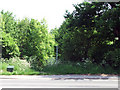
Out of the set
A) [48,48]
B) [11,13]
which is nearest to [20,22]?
[11,13]

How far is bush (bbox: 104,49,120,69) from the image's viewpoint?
48.2 ft

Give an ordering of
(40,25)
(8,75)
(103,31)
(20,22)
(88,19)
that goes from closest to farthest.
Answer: (8,75) → (103,31) → (88,19) → (40,25) → (20,22)

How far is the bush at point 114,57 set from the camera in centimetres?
1470

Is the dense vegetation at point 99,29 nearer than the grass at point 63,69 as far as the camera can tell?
Yes

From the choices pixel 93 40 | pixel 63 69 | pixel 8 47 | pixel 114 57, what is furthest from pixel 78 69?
pixel 8 47

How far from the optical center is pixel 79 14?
56.0ft

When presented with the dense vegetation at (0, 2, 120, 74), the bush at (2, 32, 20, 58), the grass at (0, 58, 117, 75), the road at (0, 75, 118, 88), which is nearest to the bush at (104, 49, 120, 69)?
the dense vegetation at (0, 2, 120, 74)

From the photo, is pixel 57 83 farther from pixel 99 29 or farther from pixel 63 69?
pixel 99 29

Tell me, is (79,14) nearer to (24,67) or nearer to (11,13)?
(24,67)

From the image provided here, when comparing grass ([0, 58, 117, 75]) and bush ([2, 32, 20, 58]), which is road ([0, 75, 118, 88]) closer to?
grass ([0, 58, 117, 75])

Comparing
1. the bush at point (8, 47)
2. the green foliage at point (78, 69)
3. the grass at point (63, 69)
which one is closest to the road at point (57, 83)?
the grass at point (63, 69)

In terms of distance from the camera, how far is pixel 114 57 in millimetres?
14852

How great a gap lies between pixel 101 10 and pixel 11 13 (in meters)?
24.9

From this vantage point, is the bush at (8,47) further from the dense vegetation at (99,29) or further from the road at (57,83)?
the road at (57,83)
